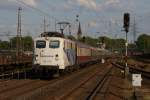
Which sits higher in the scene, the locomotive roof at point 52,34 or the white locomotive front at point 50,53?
the locomotive roof at point 52,34

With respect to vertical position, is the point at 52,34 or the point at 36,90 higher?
the point at 52,34

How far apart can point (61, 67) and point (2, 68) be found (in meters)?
11.5

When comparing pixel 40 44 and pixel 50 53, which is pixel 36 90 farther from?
pixel 40 44

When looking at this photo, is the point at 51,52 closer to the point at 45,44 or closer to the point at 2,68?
the point at 45,44

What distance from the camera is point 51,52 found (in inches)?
1344

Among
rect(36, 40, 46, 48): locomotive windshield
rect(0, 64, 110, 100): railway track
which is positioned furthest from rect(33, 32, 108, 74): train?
rect(0, 64, 110, 100): railway track

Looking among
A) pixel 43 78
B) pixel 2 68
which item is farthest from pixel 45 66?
pixel 2 68

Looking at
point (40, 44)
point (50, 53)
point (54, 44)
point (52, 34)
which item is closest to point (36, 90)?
point (50, 53)

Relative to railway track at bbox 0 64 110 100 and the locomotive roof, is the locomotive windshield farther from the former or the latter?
railway track at bbox 0 64 110 100

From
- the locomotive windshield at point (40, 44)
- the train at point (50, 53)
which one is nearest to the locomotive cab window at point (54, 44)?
the train at point (50, 53)

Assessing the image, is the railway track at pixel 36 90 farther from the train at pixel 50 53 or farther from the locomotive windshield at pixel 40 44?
the locomotive windshield at pixel 40 44

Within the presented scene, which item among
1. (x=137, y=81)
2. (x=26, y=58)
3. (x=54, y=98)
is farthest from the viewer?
(x=26, y=58)

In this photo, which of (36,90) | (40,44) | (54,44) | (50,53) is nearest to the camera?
(36,90)

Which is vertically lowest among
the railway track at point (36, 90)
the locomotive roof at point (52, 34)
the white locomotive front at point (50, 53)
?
the railway track at point (36, 90)
